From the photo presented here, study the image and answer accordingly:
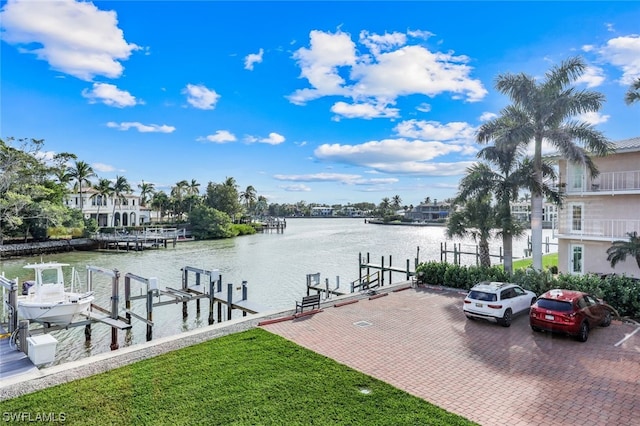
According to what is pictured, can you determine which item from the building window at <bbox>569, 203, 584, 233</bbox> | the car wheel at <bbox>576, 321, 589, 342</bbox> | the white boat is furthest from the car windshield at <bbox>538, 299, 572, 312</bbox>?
the white boat

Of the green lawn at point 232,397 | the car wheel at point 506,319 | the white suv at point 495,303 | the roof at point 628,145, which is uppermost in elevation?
the roof at point 628,145

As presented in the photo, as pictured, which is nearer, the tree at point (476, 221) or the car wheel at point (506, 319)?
the car wheel at point (506, 319)

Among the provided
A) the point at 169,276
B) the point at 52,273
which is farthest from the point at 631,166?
the point at 52,273

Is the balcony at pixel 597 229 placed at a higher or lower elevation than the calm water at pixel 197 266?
higher

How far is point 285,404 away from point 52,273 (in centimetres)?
3614

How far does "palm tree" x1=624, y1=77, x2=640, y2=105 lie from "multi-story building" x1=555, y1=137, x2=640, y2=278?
13.5ft

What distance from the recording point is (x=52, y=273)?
34594 millimetres

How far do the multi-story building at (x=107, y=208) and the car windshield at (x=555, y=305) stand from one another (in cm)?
6992

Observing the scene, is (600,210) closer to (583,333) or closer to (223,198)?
(583,333)

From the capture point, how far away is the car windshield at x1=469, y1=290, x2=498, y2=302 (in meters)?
13.5

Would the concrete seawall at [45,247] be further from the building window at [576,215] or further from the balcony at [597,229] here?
the building window at [576,215]

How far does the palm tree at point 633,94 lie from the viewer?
15966mm

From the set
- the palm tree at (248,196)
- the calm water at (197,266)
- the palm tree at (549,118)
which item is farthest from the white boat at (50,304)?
the palm tree at (248,196)

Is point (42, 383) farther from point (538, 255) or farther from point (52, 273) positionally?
point (52, 273)
